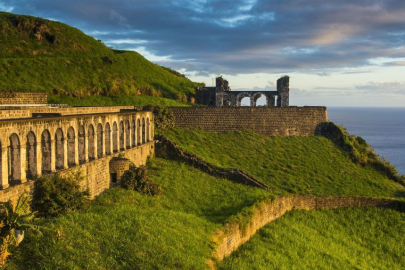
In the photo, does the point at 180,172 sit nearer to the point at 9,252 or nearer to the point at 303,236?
the point at 303,236

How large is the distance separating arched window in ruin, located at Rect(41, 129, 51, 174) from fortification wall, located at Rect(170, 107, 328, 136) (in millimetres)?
21575

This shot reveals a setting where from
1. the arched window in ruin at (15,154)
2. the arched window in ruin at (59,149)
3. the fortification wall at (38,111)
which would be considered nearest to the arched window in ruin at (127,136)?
the fortification wall at (38,111)

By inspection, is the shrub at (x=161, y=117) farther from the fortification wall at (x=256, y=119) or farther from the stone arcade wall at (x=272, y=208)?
the stone arcade wall at (x=272, y=208)

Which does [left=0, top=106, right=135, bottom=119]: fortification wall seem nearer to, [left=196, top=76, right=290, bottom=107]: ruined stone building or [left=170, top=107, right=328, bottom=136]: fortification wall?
[left=170, top=107, right=328, bottom=136]: fortification wall

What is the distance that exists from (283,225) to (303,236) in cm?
137

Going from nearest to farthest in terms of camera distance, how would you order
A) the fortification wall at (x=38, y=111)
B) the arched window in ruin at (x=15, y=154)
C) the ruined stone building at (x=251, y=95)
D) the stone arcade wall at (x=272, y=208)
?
the arched window in ruin at (x=15, y=154)
the stone arcade wall at (x=272, y=208)
the fortification wall at (x=38, y=111)
the ruined stone building at (x=251, y=95)

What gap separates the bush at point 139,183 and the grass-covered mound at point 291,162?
9.29 metres

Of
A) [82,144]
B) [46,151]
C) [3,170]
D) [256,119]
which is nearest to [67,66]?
[256,119]

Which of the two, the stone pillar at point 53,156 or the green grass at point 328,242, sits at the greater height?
the stone pillar at point 53,156

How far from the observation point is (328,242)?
22375 mm

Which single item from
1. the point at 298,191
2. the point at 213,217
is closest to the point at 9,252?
the point at 213,217

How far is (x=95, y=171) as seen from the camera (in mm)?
20578

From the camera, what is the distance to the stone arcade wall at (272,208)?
17.6 metres

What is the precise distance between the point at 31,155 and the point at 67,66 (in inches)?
1329
